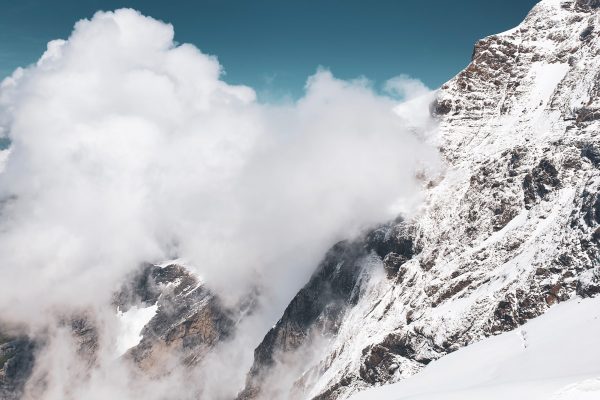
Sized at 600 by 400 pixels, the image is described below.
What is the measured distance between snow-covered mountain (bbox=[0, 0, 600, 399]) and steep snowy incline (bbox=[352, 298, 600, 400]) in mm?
7901

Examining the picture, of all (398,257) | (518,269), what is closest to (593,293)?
(518,269)

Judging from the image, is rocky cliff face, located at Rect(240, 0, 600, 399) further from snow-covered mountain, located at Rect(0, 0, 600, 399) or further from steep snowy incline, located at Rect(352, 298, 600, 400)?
steep snowy incline, located at Rect(352, 298, 600, 400)

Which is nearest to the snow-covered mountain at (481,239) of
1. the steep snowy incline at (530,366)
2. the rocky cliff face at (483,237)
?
the rocky cliff face at (483,237)

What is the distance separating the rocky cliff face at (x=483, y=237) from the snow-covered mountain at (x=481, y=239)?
334mm

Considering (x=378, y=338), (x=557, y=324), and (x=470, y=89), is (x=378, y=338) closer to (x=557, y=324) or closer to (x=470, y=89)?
(x=557, y=324)

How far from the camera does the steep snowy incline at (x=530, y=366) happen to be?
3238 cm

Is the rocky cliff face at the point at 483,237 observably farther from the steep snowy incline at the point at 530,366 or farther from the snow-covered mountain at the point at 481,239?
the steep snowy incline at the point at 530,366

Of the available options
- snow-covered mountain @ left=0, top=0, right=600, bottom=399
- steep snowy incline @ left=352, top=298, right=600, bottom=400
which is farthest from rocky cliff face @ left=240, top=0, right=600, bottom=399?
steep snowy incline @ left=352, top=298, right=600, bottom=400

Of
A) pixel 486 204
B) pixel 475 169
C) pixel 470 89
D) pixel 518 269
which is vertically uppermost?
pixel 470 89

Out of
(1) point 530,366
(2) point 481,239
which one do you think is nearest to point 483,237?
(2) point 481,239

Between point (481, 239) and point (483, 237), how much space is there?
22.2 inches

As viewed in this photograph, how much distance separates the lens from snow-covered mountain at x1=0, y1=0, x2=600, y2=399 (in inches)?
3260

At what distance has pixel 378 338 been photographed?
108438mm

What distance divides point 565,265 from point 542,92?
6663 cm
